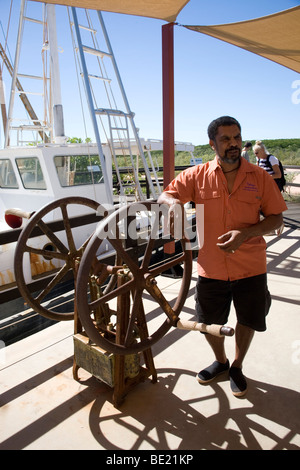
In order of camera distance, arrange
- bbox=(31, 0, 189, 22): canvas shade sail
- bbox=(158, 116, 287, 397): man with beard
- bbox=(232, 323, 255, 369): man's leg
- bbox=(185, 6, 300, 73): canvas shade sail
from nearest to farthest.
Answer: bbox=(158, 116, 287, 397): man with beard → bbox=(232, 323, 255, 369): man's leg → bbox=(31, 0, 189, 22): canvas shade sail → bbox=(185, 6, 300, 73): canvas shade sail

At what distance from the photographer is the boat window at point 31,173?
17.1 ft

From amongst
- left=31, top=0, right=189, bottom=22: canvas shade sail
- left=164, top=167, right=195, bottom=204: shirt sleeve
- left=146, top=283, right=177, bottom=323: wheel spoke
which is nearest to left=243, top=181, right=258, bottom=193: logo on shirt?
left=164, top=167, right=195, bottom=204: shirt sleeve

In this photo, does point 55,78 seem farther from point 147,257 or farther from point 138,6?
point 147,257

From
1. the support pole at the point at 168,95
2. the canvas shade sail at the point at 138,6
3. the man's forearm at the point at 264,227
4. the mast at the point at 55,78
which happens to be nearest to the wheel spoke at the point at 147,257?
the man's forearm at the point at 264,227

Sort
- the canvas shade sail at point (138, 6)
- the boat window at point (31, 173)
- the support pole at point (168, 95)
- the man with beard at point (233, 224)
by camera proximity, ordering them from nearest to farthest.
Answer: the man with beard at point (233, 224), the canvas shade sail at point (138, 6), the support pole at point (168, 95), the boat window at point (31, 173)

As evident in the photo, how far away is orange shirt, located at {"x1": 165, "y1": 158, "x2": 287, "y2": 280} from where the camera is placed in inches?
72.6

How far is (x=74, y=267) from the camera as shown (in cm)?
212

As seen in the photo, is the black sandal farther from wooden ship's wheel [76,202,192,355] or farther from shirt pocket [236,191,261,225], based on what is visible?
shirt pocket [236,191,261,225]

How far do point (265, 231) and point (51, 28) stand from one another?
16.1 feet

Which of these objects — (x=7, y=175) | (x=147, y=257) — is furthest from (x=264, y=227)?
(x=7, y=175)

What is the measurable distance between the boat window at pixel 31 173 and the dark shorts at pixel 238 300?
12.8ft

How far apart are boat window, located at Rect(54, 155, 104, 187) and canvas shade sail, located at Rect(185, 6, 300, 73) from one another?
99.0 inches

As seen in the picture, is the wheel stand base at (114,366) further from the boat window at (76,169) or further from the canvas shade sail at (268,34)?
the boat window at (76,169)

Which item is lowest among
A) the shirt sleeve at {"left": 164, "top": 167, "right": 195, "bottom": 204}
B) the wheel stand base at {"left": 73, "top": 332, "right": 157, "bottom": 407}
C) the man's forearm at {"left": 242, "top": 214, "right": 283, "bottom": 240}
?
the wheel stand base at {"left": 73, "top": 332, "right": 157, "bottom": 407}
